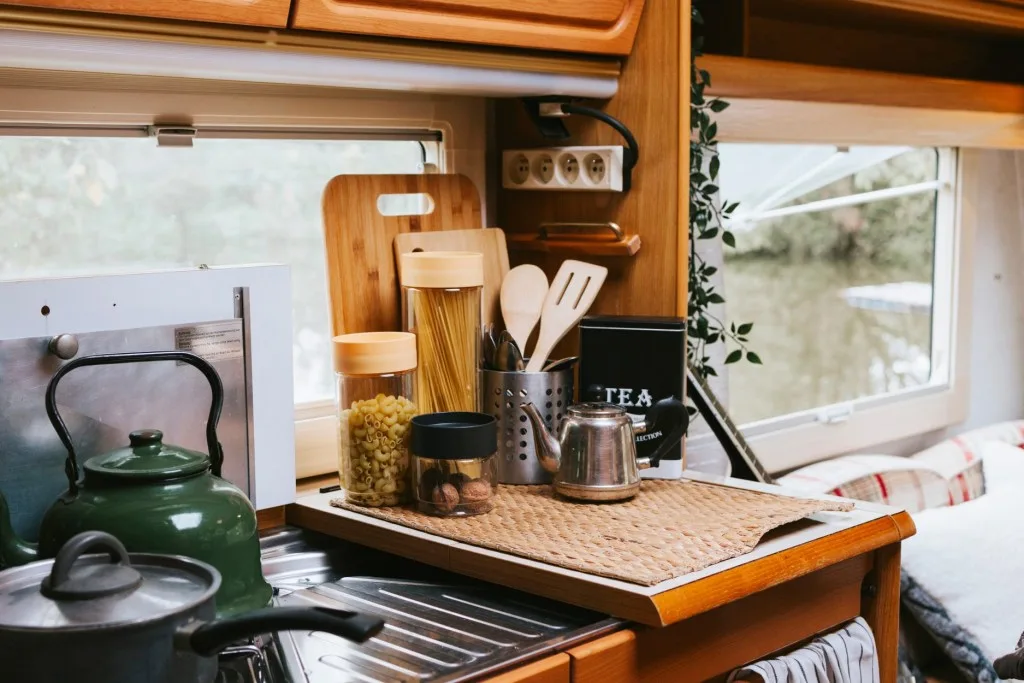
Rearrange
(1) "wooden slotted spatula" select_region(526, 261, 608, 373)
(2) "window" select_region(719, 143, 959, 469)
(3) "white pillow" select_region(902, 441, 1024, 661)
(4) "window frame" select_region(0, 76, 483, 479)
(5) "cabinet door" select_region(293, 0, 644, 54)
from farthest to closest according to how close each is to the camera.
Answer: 1. (2) "window" select_region(719, 143, 959, 469)
2. (3) "white pillow" select_region(902, 441, 1024, 661)
3. (1) "wooden slotted spatula" select_region(526, 261, 608, 373)
4. (4) "window frame" select_region(0, 76, 483, 479)
5. (5) "cabinet door" select_region(293, 0, 644, 54)

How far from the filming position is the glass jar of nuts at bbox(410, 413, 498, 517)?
1442mm

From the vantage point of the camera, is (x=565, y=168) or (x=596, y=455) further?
(x=565, y=168)

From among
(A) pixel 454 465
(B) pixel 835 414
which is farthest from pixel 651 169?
(B) pixel 835 414

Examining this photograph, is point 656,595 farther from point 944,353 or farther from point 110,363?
point 944,353

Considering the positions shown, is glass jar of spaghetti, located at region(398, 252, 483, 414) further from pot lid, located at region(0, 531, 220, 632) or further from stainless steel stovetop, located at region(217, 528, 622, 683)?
pot lid, located at region(0, 531, 220, 632)

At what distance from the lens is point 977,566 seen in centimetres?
213

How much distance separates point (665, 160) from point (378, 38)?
487 millimetres

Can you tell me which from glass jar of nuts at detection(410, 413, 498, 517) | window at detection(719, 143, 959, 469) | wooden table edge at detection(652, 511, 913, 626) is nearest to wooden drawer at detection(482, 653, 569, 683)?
wooden table edge at detection(652, 511, 913, 626)

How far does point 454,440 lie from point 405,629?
0.93ft

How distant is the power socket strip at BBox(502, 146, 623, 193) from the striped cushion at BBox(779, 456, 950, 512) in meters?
0.88

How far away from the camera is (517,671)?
1120mm

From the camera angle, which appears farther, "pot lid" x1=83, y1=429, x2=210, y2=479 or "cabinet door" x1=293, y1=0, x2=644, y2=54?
"cabinet door" x1=293, y1=0, x2=644, y2=54

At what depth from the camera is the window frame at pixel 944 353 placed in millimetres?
2822

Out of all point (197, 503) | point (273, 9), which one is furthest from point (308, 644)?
point (273, 9)
